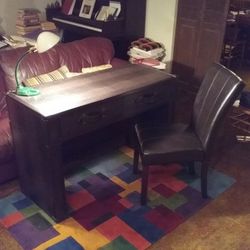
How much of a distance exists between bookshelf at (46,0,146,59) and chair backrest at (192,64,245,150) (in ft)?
5.43

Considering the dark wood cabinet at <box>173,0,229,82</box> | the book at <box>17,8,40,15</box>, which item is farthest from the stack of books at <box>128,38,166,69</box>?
the book at <box>17,8,40,15</box>

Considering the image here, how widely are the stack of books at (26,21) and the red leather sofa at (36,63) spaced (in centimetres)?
126

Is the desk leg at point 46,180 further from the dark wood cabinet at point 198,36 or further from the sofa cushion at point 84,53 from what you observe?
the dark wood cabinet at point 198,36

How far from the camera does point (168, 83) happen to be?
231 centimetres

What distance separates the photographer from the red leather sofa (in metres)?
2.19

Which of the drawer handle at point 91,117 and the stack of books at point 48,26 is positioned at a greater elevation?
the stack of books at point 48,26

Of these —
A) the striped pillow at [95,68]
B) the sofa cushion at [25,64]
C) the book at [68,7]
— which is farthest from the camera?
the book at [68,7]

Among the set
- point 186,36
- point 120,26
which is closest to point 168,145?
point 120,26

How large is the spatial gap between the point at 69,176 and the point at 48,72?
31.8 inches

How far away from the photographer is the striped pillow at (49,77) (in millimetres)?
2268

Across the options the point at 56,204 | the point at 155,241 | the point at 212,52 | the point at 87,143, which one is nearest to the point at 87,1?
the point at 212,52

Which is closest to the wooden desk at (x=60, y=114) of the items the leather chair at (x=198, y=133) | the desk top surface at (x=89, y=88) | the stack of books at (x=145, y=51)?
the desk top surface at (x=89, y=88)

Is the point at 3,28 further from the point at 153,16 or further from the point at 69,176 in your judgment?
the point at 69,176

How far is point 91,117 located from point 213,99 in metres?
0.78
